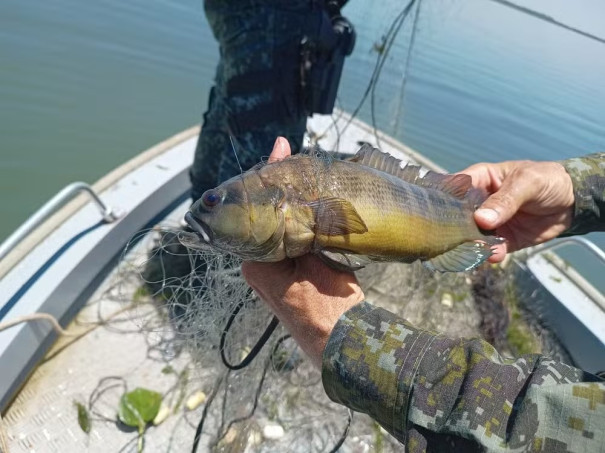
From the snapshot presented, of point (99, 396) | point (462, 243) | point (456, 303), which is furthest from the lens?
point (456, 303)

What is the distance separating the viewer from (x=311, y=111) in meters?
3.88

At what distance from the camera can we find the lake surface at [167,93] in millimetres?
6496

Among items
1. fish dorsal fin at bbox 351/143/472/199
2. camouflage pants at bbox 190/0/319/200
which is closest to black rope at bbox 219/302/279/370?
fish dorsal fin at bbox 351/143/472/199

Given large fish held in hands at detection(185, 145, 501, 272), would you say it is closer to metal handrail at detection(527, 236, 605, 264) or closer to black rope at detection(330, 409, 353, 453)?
black rope at detection(330, 409, 353, 453)

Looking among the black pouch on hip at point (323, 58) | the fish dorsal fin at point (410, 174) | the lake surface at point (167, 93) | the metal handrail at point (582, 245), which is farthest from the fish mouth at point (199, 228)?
the lake surface at point (167, 93)

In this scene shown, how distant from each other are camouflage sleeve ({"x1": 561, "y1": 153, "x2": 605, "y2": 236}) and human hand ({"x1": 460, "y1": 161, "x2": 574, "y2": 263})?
1.9 inches

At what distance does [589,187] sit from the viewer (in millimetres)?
2924

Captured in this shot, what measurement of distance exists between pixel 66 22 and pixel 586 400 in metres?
11.2

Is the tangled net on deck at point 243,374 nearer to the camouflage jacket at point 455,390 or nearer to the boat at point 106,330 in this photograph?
the boat at point 106,330

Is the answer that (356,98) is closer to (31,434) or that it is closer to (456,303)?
(456,303)

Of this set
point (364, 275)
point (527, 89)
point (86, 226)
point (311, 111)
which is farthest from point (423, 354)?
point (527, 89)

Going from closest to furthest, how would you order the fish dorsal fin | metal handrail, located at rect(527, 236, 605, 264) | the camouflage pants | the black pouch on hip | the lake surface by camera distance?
the fish dorsal fin
the camouflage pants
the black pouch on hip
metal handrail, located at rect(527, 236, 605, 264)
the lake surface

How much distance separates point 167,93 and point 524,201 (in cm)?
753

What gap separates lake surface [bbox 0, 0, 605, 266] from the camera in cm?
650
